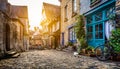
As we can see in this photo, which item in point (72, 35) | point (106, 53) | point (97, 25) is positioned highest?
point (97, 25)

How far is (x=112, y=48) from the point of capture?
7660mm

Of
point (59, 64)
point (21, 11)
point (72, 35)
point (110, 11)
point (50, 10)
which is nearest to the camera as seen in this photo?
point (59, 64)

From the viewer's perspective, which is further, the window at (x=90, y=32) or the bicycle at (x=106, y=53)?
the window at (x=90, y=32)

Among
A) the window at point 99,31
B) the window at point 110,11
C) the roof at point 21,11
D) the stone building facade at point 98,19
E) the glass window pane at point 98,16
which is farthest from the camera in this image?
the roof at point 21,11

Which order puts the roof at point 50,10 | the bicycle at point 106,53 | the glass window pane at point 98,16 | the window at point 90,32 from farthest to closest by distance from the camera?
the roof at point 50,10 < the window at point 90,32 < the glass window pane at point 98,16 < the bicycle at point 106,53

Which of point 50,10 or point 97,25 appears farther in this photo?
point 50,10

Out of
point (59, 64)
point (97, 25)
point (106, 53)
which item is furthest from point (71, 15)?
point (59, 64)

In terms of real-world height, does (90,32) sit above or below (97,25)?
below

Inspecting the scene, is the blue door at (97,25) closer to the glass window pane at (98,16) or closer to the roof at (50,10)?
the glass window pane at (98,16)

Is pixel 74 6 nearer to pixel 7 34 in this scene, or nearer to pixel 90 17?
pixel 90 17

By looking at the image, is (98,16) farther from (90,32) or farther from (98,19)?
(90,32)

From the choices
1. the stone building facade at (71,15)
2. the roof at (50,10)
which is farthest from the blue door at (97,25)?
the roof at (50,10)

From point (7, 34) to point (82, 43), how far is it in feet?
18.5

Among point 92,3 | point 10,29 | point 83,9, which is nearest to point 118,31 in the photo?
point 92,3
